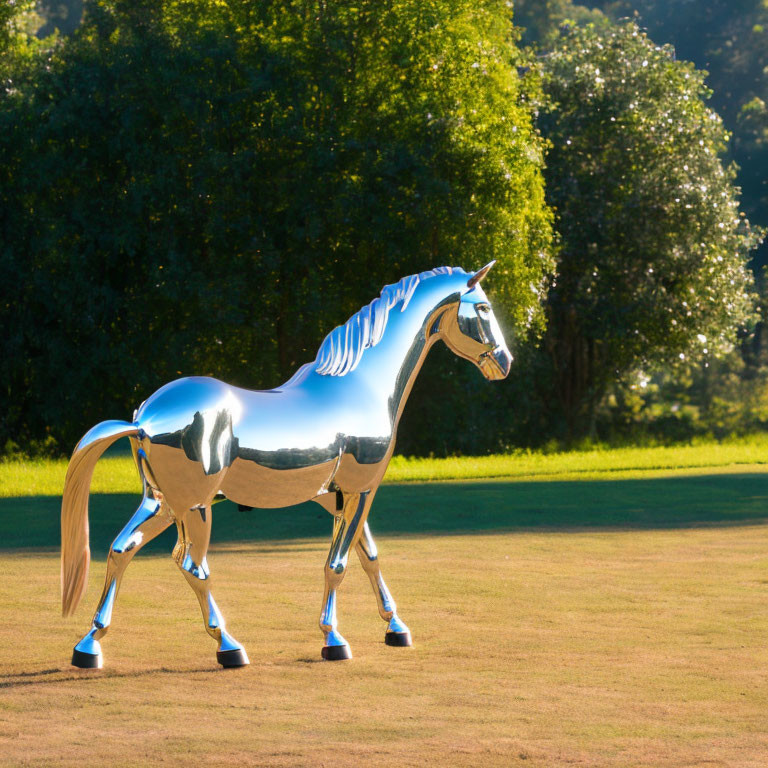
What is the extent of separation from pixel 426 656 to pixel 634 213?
26459mm

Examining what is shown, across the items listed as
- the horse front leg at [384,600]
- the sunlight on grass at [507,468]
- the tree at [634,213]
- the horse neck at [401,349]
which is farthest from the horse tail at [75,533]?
the tree at [634,213]

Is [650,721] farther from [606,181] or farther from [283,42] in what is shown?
[606,181]

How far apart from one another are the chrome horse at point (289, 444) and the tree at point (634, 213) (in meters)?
24.4

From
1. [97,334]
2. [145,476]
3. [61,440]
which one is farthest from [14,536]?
[61,440]

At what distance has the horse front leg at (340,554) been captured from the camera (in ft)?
25.6

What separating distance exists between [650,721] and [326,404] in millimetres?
2664

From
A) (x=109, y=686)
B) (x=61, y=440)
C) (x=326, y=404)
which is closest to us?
(x=109, y=686)

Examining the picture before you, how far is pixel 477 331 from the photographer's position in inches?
328

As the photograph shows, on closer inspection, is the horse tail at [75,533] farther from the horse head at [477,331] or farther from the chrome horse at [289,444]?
the horse head at [477,331]

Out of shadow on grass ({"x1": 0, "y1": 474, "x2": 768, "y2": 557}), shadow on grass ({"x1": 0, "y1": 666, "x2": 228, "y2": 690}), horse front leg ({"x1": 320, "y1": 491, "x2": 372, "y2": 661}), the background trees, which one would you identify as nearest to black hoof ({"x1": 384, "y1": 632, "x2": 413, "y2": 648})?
horse front leg ({"x1": 320, "y1": 491, "x2": 372, "y2": 661})

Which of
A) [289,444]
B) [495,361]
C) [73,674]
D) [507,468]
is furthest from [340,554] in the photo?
[507,468]

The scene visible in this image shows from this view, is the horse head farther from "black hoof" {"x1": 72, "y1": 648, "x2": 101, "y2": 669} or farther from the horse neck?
"black hoof" {"x1": 72, "y1": 648, "x2": 101, "y2": 669}

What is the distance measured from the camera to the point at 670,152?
33656 millimetres

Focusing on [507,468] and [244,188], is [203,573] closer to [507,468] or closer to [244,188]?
[507,468]
